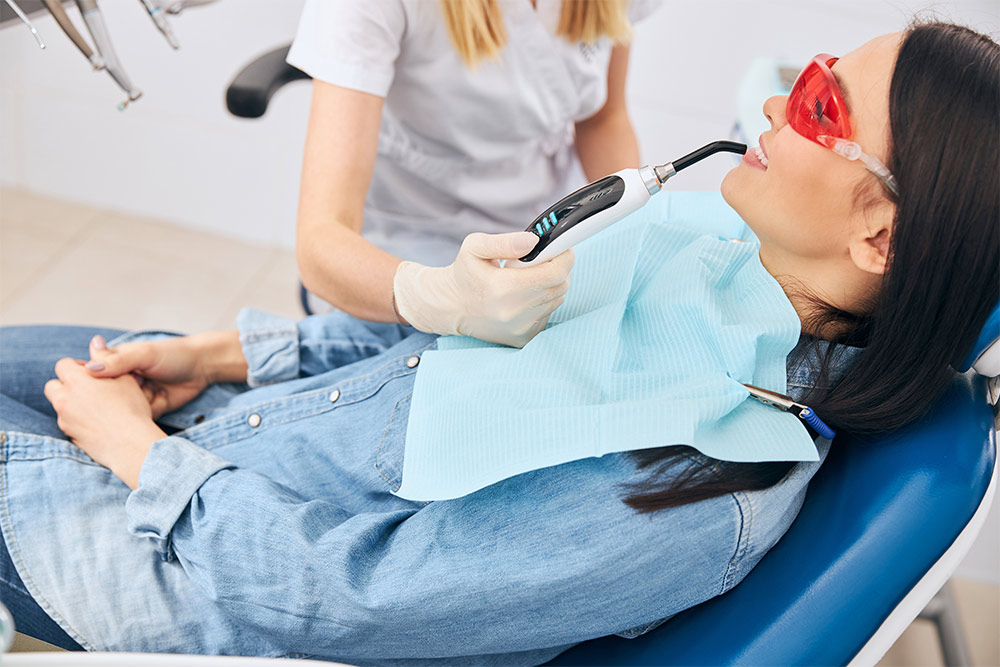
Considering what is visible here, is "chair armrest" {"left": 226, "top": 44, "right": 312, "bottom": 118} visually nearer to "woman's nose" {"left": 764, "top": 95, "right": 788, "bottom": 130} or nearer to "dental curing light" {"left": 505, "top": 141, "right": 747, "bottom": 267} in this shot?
"dental curing light" {"left": 505, "top": 141, "right": 747, "bottom": 267}

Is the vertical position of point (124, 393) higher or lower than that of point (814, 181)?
lower

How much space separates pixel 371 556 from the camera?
31.9 inches

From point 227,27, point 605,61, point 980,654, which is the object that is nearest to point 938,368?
point 605,61

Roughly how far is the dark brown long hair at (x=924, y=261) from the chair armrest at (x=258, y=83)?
79cm

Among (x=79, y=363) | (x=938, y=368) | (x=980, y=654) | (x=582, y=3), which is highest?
(x=582, y=3)

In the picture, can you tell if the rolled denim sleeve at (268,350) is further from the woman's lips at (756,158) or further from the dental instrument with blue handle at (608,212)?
the woman's lips at (756,158)

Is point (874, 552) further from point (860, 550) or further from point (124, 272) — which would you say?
point (124, 272)

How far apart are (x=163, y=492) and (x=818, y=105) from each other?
748mm

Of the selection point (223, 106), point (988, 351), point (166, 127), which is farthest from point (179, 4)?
point (166, 127)

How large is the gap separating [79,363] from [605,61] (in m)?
0.94

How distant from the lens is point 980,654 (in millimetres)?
1733

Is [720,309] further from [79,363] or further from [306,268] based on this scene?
[79,363]

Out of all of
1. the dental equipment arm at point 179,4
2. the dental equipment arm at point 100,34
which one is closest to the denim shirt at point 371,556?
the dental equipment arm at point 100,34

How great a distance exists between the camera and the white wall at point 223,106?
189cm
